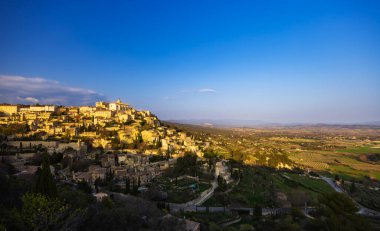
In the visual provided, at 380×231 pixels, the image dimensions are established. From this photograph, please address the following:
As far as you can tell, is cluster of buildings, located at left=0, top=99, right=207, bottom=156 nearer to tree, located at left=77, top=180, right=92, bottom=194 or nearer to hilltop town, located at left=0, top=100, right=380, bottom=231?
Answer: hilltop town, located at left=0, top=100, right=380, bottom=231

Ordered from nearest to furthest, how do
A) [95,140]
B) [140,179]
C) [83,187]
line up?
1. [83,187]
2. [140,179]
3. [95,140]

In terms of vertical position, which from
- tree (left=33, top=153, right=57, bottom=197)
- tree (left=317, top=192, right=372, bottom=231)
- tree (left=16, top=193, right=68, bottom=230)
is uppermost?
tree (left=33, top=153, right=57, bottom=197)

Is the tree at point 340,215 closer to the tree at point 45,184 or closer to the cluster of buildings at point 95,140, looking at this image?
the cluster of buildings at point 95,140

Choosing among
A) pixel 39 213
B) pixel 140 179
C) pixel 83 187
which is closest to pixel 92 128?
pixel 140 179

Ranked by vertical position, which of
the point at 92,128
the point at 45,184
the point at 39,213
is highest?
the point at 92,128

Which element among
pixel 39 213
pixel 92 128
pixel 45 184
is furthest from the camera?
pixel 92 128

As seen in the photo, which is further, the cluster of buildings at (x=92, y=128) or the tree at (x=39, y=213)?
the cluster of buildings at (x=92, y=128)

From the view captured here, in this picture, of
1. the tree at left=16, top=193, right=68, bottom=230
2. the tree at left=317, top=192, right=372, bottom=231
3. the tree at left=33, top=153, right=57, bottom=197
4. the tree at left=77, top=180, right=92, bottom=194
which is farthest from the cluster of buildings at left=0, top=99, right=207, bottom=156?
the tree at left=16, top=193, right=68, bottom=230

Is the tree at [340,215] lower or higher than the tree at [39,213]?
lower

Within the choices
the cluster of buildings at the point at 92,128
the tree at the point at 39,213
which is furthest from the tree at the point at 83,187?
the cluster of buildings at the point at 92,128

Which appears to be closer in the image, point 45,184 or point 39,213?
point 39,213

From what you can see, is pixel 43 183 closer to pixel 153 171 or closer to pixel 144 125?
pixel 153 171

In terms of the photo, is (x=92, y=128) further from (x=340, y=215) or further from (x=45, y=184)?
(x=340, y=215)
